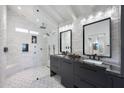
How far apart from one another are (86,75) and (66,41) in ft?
6.27

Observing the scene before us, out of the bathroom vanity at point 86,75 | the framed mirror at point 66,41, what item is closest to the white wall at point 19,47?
the framed mirror at point 66,41

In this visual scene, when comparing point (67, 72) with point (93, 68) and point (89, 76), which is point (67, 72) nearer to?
point (89, 76)

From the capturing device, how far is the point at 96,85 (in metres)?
1.62

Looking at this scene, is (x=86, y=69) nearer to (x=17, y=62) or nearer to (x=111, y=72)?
(x=111, y=72)

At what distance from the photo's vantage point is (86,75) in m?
1.83

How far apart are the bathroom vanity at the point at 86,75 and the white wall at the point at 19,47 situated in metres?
2.51

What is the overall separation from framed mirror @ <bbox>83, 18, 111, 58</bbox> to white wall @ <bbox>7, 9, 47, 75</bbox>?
3012 mm

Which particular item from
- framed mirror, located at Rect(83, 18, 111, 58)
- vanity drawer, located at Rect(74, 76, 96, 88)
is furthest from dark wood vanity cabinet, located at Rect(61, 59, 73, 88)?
framed mirror, located at Rect(83, 18, 111, 58)

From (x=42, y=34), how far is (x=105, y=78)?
4240 millimetres

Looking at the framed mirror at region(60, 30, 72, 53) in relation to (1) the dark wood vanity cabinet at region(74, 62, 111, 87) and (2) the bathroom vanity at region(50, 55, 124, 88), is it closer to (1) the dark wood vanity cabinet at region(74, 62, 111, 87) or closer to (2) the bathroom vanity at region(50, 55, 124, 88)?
(2) the bathroom vanity at region(50, 55, 124, 88)

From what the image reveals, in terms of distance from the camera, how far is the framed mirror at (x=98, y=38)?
202 cm

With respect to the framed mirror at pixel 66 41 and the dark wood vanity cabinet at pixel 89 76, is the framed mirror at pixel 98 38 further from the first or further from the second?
the framed mirror at pixel 66 41

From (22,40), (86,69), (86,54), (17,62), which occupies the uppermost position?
(22,40)

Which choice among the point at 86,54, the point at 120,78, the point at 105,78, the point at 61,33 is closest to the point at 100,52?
the point at 86,54
